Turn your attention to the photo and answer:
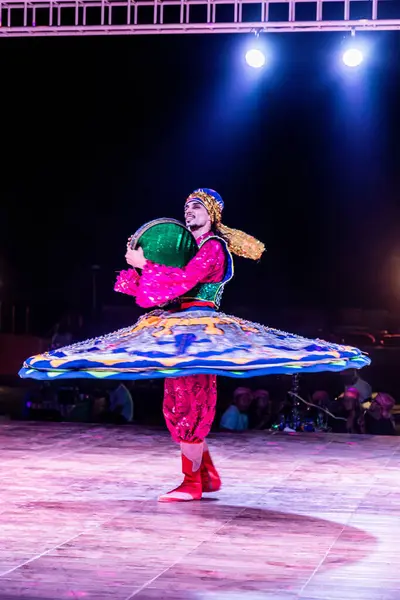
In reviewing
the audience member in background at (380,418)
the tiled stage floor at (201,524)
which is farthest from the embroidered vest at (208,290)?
the audience member in background at (380,418)

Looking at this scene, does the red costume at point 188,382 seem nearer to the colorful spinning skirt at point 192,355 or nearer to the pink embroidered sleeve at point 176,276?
the pink embroidered sleeve at point 176,276

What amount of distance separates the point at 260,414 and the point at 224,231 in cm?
314

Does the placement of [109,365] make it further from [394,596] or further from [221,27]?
[221,27]

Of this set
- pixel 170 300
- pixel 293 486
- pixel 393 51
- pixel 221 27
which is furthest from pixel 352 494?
pixel 393 51

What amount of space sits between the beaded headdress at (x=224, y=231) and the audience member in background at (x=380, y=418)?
3018 millimetres

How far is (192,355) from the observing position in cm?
352

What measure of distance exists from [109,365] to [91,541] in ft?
2.18

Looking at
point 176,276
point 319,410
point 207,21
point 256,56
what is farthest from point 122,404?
point 176,276

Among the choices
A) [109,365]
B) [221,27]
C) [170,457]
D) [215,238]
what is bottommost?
[170,457]

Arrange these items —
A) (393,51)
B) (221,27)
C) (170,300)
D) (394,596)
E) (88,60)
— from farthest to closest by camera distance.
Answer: (88,60) → (393,51) → (221,27) → (170,300) → (394,596)

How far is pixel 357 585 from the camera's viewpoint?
8.74 ft

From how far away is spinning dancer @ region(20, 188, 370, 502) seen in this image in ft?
11.6

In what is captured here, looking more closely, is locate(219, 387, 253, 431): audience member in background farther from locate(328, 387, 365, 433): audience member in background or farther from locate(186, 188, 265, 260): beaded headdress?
→ locate(186, 188, 265, 260): beaded headdress

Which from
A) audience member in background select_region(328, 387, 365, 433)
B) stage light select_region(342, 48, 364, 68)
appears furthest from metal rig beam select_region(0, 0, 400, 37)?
audience member in background select_region(328, 387, 365, 433)
